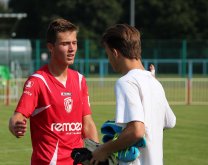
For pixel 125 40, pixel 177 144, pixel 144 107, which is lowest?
pixel 177 144

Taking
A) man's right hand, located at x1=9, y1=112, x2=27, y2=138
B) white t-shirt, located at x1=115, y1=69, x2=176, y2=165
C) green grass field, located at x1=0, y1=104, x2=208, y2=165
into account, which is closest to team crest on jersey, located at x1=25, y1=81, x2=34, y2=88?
man's right hand, located at x1=9, y1=112, x2=27, y2=138

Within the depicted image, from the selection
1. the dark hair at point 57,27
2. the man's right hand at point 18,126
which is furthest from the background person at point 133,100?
the dark hair at point 57,27

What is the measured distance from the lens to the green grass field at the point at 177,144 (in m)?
13.0

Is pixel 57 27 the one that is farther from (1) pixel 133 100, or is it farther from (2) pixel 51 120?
(1) pixel 133 100

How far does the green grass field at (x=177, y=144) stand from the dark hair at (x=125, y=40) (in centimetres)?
782

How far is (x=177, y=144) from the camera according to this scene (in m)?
15.4

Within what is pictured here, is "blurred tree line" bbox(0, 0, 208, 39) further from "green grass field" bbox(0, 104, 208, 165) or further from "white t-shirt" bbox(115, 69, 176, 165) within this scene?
"white t-shirt" bbox(115, 69, 176, 165)

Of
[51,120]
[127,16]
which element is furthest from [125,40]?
[127,16]

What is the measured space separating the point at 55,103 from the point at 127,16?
238ft

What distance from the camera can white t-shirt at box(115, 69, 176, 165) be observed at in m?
4.97

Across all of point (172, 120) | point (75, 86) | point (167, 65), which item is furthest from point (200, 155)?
point (167, 65)

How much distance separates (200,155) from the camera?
13695 millimetres

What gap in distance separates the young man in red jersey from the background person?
52.5 inches

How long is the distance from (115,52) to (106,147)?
2.18 ft
